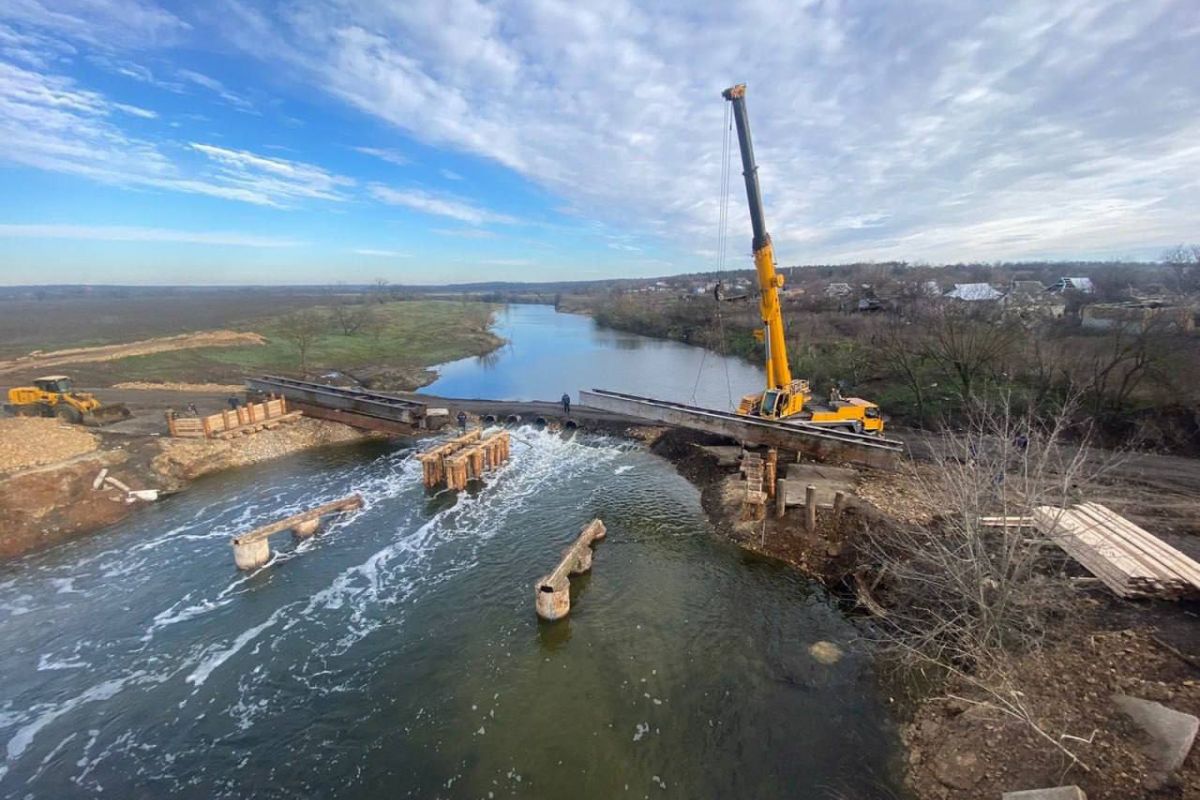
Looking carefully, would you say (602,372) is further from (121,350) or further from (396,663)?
(121,350)

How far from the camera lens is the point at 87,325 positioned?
250 ft

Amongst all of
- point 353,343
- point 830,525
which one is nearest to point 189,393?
point 353,343

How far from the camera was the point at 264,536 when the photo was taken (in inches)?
628

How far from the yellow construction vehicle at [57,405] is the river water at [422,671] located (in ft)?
44.1

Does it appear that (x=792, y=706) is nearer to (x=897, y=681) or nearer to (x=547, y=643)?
(x=897, y=681)

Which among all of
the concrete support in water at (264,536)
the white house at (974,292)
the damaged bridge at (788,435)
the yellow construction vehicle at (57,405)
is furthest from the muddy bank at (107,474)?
the white house at (974,292)

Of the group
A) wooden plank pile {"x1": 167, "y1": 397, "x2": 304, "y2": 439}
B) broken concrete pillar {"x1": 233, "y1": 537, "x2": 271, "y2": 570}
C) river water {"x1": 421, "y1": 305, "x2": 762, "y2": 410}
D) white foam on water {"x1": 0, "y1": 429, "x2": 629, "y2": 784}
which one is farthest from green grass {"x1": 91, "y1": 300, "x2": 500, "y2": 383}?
broken concrete pillar {"x1": 233, "y1": 537, "x2": 271, "y2": 570}

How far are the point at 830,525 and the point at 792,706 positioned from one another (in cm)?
776

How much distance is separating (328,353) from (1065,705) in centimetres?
6073

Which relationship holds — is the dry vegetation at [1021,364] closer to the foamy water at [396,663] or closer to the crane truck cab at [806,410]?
the crane truck cab at [806,410]

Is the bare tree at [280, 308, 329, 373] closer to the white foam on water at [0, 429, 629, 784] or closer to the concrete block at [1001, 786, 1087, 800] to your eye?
the white foam on water at [0, 429, 629, 784]

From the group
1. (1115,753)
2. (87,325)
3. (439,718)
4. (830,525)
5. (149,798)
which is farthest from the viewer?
(87,325)

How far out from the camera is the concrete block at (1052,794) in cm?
675

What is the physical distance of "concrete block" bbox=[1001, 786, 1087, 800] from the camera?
675 centimetres
